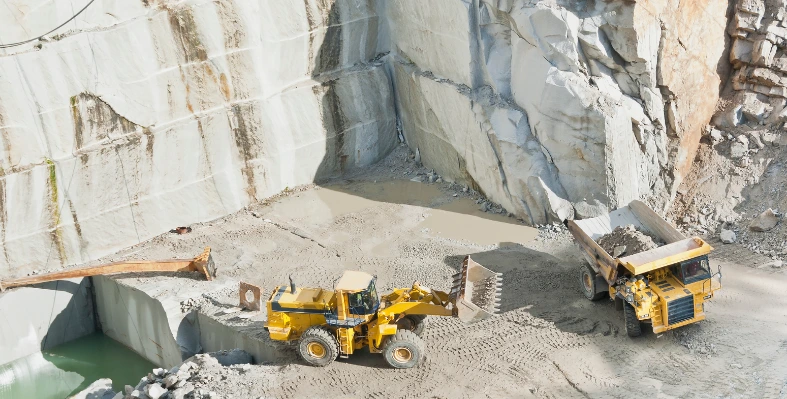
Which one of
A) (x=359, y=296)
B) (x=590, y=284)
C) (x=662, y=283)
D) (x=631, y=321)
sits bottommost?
(x=631, y=321)

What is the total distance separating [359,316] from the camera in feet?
37.8

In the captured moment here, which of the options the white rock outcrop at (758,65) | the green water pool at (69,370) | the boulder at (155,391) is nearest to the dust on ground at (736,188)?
the white rock outcrop at (758,65)

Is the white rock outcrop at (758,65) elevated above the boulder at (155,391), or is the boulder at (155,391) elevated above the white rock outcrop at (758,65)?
the white rock outcrop at (758,65)

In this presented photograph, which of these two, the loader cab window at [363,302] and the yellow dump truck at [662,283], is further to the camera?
the yellow dump truck at [662,283]

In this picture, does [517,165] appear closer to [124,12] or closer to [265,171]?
[265,171]

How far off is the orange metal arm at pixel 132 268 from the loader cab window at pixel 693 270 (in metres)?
7.32

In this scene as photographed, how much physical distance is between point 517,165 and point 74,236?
25.2 feet

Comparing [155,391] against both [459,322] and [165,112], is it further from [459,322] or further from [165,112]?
[165,112]

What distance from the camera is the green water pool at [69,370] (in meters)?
14.6

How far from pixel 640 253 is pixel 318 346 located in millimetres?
4445

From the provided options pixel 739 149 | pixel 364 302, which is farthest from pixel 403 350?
pixel 739 149

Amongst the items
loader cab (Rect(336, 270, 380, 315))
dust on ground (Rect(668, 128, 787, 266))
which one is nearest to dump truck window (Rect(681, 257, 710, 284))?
dust on ground (Rect(668, 128, 787, 266))

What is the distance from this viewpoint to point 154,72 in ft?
51.1

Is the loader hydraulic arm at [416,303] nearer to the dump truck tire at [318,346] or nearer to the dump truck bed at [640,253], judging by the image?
the dump truck tire at [318,346]
